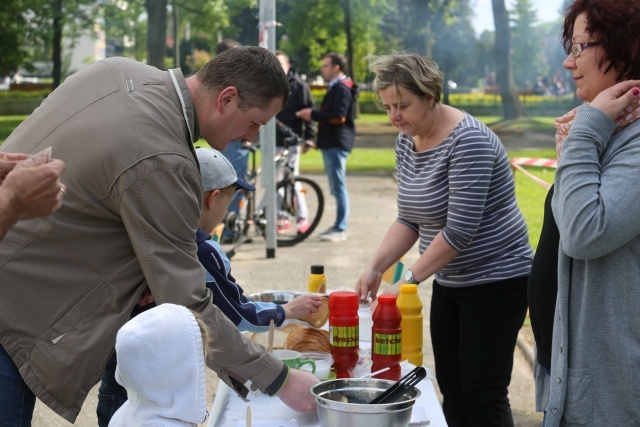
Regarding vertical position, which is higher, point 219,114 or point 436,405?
point 219,114

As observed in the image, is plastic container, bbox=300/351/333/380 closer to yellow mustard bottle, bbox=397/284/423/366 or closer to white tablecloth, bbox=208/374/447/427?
white tablecloth, bbox=208/374/447/427

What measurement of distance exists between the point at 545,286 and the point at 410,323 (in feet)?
2.28

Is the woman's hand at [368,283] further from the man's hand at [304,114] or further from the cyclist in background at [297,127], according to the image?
the man's hand at [304,114]

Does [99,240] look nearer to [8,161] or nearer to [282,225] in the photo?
[8,161]

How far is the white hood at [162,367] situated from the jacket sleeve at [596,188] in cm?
101

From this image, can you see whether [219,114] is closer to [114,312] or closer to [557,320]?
[114,312]

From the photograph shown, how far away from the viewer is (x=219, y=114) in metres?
2.66

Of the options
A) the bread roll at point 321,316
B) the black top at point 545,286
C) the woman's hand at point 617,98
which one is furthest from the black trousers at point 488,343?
the woman's hand at point 617,98

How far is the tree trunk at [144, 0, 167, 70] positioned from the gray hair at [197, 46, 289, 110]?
75.7ft

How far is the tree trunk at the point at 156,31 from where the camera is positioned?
2570 cm

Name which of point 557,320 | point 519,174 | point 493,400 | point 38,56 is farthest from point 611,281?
point 38,56

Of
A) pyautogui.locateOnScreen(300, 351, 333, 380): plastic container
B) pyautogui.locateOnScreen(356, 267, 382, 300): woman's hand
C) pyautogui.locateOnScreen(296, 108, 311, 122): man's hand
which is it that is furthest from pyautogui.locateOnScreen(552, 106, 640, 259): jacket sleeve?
pyautogui.locateOnScreen(296, 108, 311, 122): man's hand

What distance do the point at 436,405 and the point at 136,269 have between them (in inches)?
40.6

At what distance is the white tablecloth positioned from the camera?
267 cm
